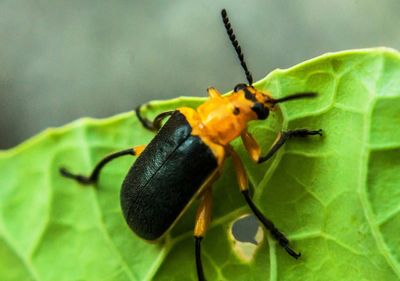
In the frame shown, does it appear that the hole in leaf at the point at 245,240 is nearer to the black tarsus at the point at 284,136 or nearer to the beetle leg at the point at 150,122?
the black tarsus at the point at 284,136

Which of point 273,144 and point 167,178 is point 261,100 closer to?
point 273,144

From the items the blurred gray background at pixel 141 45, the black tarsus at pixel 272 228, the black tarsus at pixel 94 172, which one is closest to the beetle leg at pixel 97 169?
the black tarsus at pixel 94 172

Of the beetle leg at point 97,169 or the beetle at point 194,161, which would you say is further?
the beetle leg at point 97,169

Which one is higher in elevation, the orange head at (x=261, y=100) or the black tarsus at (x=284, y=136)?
the orange head at (x=261, y=100)

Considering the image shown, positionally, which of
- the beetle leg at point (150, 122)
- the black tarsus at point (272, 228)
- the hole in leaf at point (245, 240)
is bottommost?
the hole in leaf at point (245, 240)

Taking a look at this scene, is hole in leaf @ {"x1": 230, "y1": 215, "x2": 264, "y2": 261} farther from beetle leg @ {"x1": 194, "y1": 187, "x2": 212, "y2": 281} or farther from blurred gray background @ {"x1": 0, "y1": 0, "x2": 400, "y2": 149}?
blurred gray background @ {"x1": 0, "y1": 0, "x2": 400, "y2": 149}

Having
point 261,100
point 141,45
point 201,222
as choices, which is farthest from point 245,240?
point 141,45
